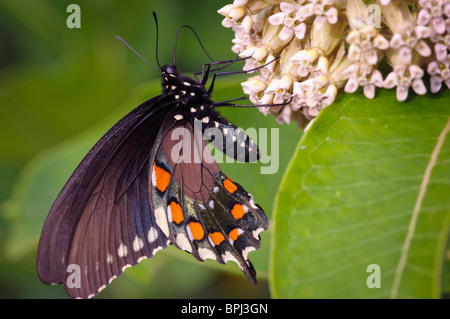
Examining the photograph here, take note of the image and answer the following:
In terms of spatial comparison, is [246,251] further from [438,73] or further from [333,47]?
[438,73]

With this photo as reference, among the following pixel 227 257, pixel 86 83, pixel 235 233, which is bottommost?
pixel 227 257

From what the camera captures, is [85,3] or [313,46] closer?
[313,46]

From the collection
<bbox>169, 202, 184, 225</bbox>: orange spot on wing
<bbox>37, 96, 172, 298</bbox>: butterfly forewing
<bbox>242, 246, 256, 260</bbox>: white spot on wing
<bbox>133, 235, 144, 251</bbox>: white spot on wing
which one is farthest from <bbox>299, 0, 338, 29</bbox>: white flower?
<bbox>133, 235, 144, 251</bbox>: white spot on wing

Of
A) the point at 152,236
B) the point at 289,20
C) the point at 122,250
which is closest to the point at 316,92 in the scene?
the point at 289,20

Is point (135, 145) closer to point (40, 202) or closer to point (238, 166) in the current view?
point (238, 166)
